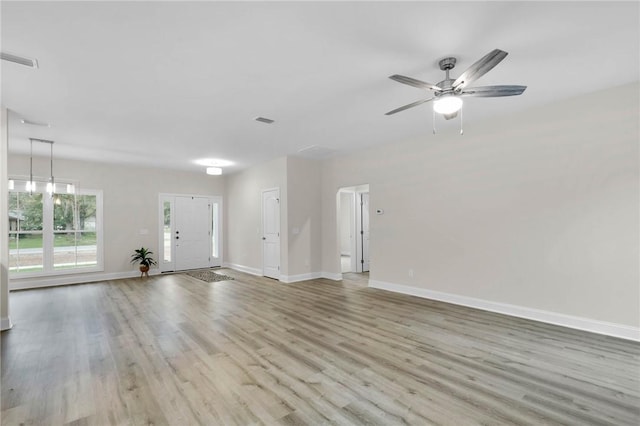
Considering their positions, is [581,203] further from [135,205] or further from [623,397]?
[135,205]

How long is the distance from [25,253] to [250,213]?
4751 millimetres

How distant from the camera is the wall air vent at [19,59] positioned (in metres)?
2.56

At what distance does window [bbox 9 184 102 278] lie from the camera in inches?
246

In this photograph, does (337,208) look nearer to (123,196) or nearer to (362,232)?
(362,232)

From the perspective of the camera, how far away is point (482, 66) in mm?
2270

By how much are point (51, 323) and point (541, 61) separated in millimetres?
6495

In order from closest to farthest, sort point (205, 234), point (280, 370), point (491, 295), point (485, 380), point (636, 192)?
point (485, 380) < point (280, 370) < point (636, 192) < point (491, 295) < point (205, 234)

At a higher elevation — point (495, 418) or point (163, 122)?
point (163, 122)


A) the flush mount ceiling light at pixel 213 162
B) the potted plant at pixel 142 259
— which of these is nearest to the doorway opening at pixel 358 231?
the flush mount ceiling light at pixel 213 162

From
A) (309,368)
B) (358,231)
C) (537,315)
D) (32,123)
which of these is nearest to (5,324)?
(32,123)

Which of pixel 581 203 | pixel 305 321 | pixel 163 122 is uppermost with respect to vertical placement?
pixel 163 122

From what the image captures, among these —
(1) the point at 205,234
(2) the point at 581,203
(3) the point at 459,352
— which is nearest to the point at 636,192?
(2) the point at 581,203

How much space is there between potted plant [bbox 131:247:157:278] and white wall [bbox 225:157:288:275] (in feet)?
6.87

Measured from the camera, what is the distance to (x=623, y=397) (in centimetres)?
220
